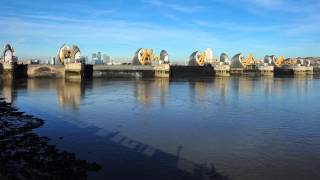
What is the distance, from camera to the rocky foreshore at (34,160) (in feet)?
39.9

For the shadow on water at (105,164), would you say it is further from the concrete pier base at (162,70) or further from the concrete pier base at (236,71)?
the concrete pier base at (236,71)

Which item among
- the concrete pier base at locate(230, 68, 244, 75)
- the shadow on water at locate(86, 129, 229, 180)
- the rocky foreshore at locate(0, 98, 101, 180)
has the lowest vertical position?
the shadow on water at locate(86, 129, 229, 180)

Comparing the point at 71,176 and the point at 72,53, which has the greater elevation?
the point at 72,53

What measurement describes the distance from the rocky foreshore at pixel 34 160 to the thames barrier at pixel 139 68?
59773mm

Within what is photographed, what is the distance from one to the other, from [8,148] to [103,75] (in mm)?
80793

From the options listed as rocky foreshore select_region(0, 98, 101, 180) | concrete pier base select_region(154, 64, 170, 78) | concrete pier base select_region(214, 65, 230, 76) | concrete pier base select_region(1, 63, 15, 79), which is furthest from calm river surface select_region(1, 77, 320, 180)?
concrete pier base select_region(214, 65, 230, 76)

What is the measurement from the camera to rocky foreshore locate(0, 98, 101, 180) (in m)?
12.2

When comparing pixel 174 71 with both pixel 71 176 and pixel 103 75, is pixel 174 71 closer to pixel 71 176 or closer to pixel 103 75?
pixel 103 75

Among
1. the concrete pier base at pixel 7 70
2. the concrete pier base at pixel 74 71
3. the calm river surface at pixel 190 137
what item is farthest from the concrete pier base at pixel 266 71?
the calm river surface at pixel 190 137

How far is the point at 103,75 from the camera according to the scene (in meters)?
95.6

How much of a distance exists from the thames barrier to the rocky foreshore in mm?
59773

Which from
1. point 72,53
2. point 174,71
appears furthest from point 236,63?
point 72,53

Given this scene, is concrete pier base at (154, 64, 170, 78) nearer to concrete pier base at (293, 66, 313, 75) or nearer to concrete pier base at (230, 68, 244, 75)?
concrete pier base at (230, 68, 244, 75)

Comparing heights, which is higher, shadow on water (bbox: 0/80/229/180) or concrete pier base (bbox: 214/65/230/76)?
concrete pier base (bbox: 214/65/230/76)
